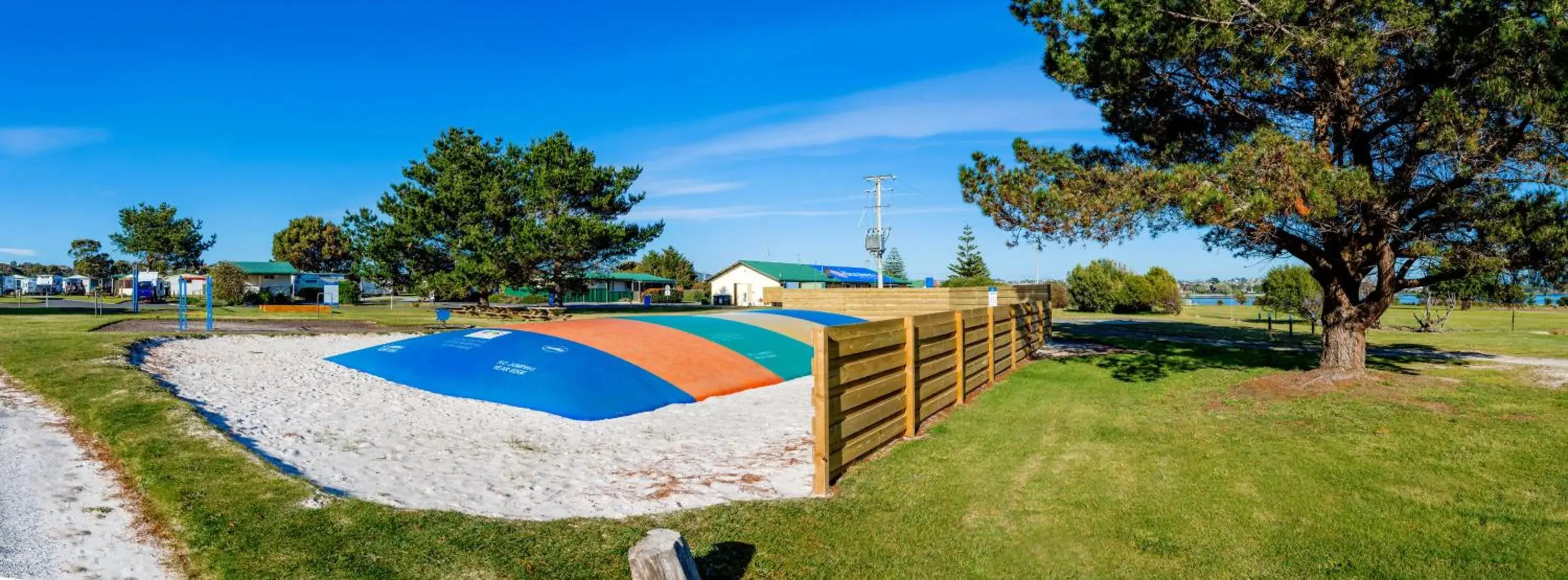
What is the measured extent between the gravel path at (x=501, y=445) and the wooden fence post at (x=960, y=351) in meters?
2.16

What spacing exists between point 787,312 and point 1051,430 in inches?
588

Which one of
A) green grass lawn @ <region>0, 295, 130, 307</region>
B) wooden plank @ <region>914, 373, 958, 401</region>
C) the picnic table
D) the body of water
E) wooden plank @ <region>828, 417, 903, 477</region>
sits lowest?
wooden plank @ <region>828, 417, 903, 477</region>

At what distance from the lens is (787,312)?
23.3 metres

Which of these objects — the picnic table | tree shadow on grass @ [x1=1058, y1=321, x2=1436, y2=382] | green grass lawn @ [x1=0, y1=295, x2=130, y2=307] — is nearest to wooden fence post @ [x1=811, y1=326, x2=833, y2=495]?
tree shadow on grass @ [x1=1058, y1=321, x2=1436, y2=382]

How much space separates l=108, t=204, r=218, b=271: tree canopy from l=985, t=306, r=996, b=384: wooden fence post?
84247mm

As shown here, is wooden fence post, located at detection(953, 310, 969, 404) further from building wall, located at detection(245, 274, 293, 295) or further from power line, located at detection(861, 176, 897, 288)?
building wall, located at detection(245, 274, 293, 295)

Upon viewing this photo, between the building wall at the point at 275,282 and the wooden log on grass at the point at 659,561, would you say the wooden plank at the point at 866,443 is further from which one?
the building wall at the point at 275,282

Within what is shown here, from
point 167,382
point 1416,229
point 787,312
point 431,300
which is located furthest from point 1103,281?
point 431,300

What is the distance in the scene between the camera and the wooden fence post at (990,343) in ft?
39.7

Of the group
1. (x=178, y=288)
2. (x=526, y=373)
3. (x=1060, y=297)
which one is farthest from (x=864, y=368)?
(x=178, y=288)

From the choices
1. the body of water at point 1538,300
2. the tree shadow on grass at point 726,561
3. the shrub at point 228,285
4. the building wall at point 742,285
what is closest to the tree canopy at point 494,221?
the shrub at point 228,285

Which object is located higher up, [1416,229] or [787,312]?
[1416,229]

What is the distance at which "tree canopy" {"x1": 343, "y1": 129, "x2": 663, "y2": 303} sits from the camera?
36.5m

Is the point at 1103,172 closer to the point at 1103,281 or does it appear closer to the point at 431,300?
the point at 1103,281
